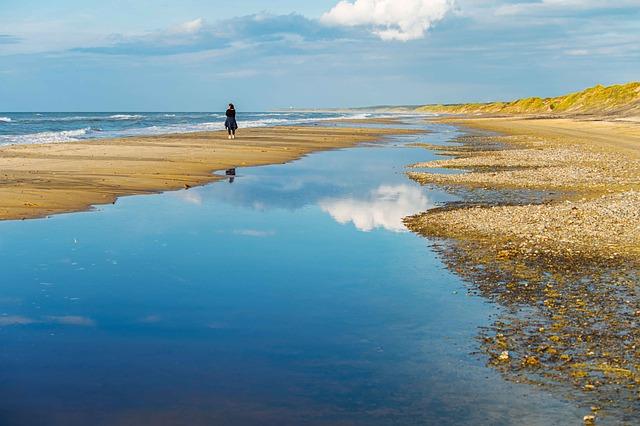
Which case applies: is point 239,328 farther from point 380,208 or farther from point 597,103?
point 597,103

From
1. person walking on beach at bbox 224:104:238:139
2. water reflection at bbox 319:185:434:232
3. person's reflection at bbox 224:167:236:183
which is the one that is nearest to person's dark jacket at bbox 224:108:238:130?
person walking on beach at bbox 224:104:238:139

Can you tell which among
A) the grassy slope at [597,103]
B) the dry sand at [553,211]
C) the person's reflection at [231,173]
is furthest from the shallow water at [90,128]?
the grassy slope at [597,103]

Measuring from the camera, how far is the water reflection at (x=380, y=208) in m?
17.4

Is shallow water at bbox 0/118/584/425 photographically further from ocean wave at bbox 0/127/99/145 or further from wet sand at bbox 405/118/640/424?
ocean wave at bbox 0/127/99/145

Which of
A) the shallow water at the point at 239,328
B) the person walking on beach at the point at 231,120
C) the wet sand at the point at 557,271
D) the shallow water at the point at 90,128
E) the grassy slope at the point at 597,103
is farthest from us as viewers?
the grassy slope at the point at 597,103

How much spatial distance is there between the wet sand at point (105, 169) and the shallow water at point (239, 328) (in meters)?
2.80

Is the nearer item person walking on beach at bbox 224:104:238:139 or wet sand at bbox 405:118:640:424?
wet sand at bbox 405:118:640:424

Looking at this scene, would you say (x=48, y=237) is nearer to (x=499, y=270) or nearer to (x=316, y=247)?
(x=316, y=247)

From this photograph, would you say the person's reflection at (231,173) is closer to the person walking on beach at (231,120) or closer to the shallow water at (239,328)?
the shallow water at (239,328)

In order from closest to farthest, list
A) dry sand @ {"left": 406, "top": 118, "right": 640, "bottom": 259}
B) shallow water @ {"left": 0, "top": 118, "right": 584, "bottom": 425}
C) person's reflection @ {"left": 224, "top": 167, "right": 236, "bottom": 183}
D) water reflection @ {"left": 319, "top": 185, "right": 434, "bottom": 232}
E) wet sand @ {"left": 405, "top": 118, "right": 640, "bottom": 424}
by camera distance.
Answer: shallow water @ {"left": 0, "top": 118, "right": 584, "bottom": 425} < wet sand @ {"left": 405, "top": 118, "right": 640, "bottom": 424} < dry sand @ {"left": 406, "top": 118, "right": 640, "bottom": 259} < water reflection @ {"left": 319, "top": 185, "right": 434, "bottom": 232} < person's reflection @ {"left": 224, "top": 167, "right": 236, "bottom": 183}

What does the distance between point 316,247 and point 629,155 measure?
26.8 meters

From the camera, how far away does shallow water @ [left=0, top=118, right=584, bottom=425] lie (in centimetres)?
670

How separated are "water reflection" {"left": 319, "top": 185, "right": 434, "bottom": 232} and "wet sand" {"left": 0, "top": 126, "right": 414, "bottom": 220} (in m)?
6.37

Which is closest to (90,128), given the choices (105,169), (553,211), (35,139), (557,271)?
(35,139)
